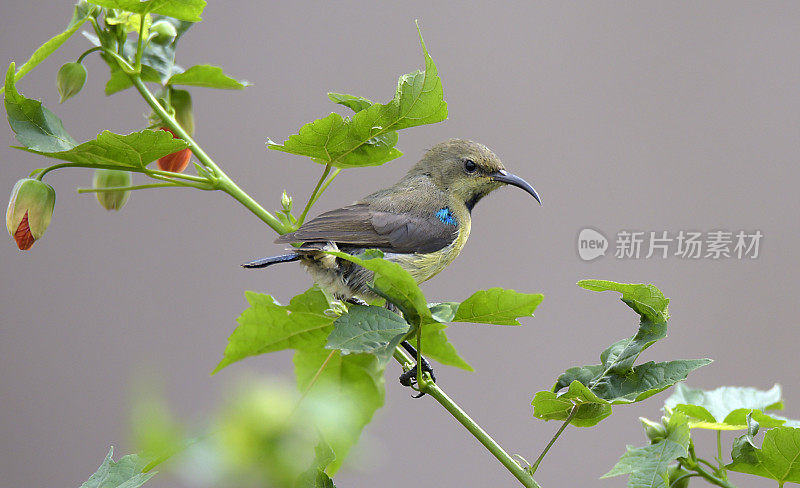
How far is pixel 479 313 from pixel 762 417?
1.60ft

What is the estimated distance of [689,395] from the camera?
55.2 inches

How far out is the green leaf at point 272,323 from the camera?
111 cm

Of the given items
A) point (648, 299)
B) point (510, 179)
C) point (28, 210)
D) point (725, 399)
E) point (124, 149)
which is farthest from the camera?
point (510, 179)

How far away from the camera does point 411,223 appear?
2.09m

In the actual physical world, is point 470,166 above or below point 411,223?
above

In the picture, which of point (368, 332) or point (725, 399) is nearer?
point (368, 332)

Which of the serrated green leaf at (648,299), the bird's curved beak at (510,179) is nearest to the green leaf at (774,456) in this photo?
the serrated green leaf at (648,299)

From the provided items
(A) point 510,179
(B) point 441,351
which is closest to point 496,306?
(B) point 441,351

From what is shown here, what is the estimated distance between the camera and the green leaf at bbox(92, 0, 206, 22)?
1.19m

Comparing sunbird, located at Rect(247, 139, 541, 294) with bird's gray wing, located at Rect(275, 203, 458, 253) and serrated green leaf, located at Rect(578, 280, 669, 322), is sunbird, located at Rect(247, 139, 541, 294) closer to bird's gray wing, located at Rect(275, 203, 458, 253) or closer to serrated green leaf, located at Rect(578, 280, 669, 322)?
bird's gray wing, located at Rect(275, 203, 458, 253)

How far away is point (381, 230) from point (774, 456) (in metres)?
1.18

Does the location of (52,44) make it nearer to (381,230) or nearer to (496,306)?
(496,306)

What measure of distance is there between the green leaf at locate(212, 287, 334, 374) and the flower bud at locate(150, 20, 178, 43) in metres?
0.62

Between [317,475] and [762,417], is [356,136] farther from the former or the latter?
[762,417]
